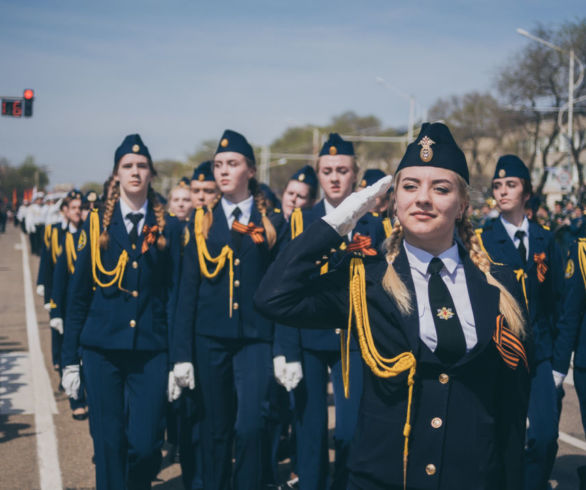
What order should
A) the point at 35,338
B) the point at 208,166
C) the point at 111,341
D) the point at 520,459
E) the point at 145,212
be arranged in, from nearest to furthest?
1. the point at 520,459
2. the point at 111,341
3. the point at 145,212
4. the point at 208,166
5. the point at 35,338

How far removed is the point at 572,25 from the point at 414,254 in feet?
128

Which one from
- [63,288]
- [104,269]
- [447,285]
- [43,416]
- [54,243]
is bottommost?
[43,416]

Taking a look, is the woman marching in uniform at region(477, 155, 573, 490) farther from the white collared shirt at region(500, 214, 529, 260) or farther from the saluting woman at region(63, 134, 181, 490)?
the saluting woman at region(63, 134, 181, 490)

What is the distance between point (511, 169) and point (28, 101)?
21959mm

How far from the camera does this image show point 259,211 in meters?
5.71

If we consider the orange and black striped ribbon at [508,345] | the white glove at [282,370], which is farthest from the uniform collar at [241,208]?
the orange and black striped ribbon at [508,345]

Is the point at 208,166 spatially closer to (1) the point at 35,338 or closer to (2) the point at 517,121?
(1) the point at 35,338

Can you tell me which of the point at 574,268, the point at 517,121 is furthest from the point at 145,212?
the point at 517,121

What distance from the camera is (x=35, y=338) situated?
12750 mm

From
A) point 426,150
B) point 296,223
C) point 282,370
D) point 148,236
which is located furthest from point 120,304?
point 426,150

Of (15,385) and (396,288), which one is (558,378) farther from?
(15,385)

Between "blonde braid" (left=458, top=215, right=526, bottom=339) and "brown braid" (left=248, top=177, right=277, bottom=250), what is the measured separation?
8.00ft

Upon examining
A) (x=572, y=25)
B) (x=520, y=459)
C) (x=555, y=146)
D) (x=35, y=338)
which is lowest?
(x=35, y=338)

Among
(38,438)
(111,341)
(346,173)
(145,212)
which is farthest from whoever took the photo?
(38,438)
